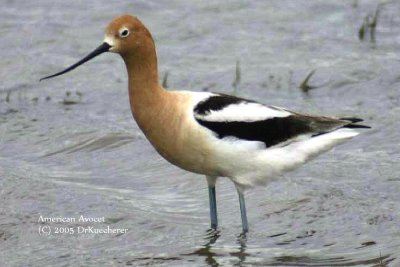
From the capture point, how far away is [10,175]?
9203 mm

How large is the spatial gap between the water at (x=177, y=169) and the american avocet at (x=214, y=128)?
1.54ft

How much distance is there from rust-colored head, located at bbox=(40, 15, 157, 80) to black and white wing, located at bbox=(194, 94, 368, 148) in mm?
579

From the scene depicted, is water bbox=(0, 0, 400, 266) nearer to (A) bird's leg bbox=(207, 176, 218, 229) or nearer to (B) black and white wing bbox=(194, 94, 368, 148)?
(A) bird's leg bbox=(207, 176, 218, 229)

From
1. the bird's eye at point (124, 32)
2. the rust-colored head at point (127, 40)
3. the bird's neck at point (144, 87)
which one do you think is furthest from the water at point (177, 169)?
the bird's eye at point (124, 32)

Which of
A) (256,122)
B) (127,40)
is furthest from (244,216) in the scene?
(127,40)

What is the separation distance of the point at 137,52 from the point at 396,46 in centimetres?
498

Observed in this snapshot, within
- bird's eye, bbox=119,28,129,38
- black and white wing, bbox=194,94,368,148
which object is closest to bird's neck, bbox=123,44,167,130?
bird's eye, bbox=119,28,129,38

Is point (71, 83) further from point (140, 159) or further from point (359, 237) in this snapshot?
point (359, 237)

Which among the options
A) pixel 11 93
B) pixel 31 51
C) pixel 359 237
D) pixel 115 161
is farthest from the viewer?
pixel 31 51

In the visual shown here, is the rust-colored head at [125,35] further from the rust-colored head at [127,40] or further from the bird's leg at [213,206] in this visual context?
the bird's leg at [213,206]

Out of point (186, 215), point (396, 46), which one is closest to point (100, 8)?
point (396, 46)

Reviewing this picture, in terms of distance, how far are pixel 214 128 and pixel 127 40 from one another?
865mm

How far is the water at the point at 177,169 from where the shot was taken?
769 cm

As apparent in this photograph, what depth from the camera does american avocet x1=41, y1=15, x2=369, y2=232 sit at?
7711 mm
